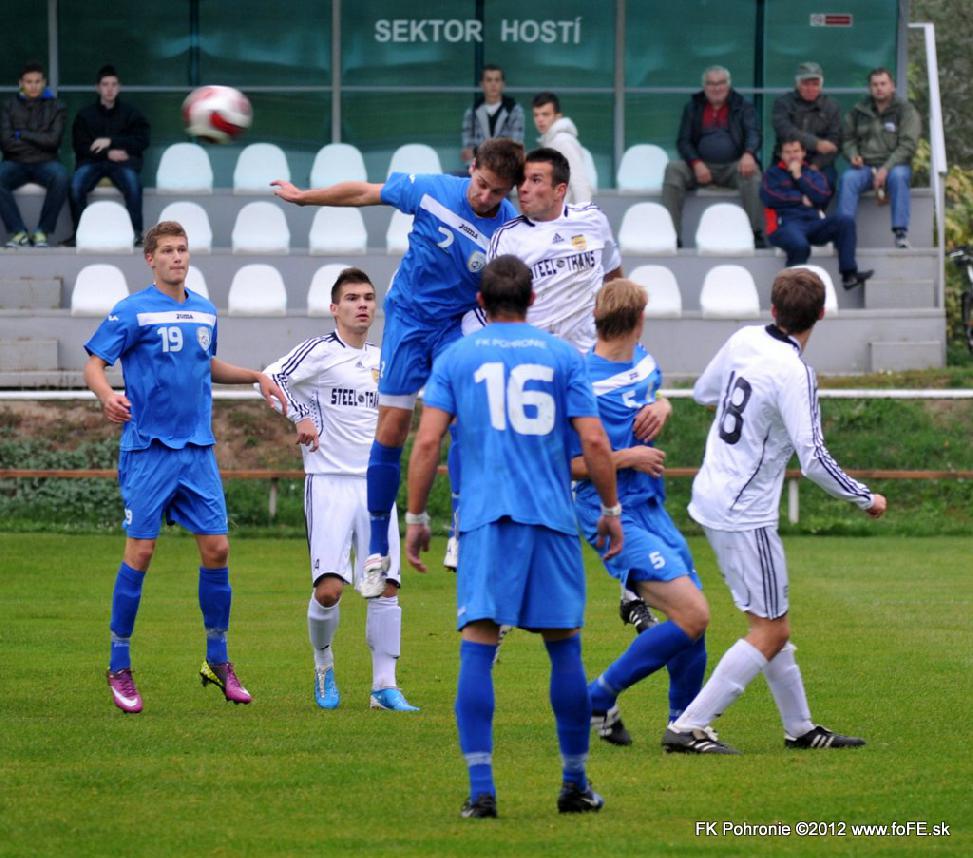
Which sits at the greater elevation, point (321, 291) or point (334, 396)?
point (321, 291)

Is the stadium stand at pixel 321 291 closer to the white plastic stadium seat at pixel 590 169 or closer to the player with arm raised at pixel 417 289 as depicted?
Answer: the white plastic stadium seat at pixel 590 169

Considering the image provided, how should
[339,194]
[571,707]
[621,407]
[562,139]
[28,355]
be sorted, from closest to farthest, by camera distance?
[571,707] → [621,407] → [339,194] → [562,139] → [28,355]

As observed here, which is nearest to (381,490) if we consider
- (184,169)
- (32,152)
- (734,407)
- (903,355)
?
(734,407)

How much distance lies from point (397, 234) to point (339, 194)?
13837 millimetres

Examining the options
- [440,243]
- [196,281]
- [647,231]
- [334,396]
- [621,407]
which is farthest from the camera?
[647,231]

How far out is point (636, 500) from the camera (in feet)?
25.5

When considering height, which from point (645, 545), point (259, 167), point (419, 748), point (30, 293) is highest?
point (259, 167)

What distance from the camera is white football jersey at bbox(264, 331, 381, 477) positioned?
9633mm

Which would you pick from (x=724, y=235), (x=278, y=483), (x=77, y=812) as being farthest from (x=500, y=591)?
(x=724, y=235)

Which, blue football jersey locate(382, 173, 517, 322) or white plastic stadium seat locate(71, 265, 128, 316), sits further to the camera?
white plastic stadium seat locate(71, 265, 128, 316)

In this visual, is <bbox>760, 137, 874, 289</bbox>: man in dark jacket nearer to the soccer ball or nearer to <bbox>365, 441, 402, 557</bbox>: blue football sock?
the soccer ball

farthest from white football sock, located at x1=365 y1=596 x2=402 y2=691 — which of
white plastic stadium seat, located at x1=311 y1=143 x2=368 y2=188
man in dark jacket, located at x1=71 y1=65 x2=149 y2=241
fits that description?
white plastic stadium seat, located at x1=311 y1=143 x2=368 y2=188

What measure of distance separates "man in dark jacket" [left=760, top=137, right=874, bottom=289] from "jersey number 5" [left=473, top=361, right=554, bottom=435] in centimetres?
1567

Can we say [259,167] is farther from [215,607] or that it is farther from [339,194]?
[339,194]
